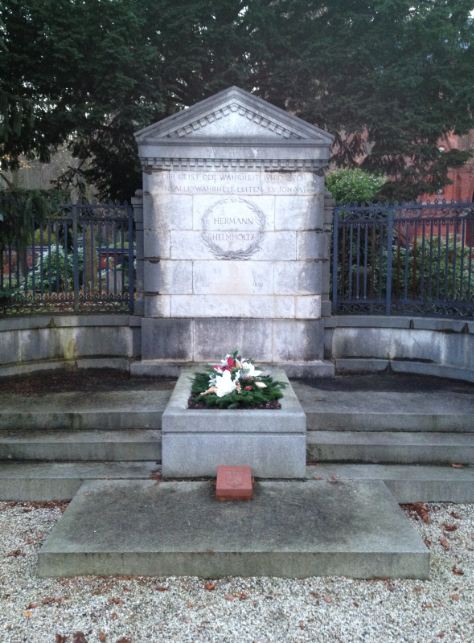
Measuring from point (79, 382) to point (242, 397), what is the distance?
11.5 ft

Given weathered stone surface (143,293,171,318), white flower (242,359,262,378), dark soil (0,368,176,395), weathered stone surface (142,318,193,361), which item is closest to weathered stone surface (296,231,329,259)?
weathered stone surface (142,318,193,361)

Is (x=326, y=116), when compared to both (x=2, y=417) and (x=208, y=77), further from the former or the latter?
(x=2, y=417)

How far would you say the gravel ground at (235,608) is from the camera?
374 cm

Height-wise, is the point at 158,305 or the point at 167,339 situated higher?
the point at 158,305

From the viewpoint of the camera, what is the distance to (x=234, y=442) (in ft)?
18.5

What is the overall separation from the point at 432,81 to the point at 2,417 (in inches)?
563

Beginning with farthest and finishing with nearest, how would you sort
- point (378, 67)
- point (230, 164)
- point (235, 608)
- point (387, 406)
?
point (378, 67) < point (230, 164) < point (387, 406) < point (235, 608)

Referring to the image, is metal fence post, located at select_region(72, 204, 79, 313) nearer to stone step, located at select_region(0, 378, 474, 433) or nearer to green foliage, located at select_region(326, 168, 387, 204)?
stone step, located at select_region(0, 378, 474, 433)

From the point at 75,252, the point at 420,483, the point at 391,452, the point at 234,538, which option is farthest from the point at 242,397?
the point at 75,252

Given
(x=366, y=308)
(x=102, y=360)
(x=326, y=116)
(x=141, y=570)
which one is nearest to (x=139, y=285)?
(x=102, y=360)

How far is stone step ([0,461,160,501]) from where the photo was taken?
5715mm

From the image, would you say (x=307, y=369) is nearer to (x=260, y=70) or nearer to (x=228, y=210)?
(x=228, y=210)

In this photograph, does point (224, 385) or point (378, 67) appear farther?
point (378, 67)

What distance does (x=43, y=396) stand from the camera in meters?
7.60
